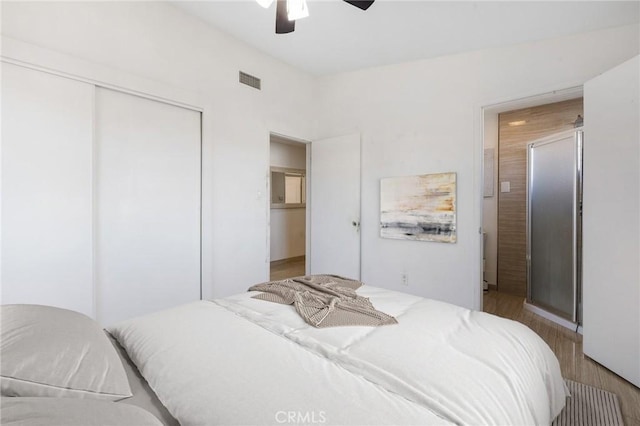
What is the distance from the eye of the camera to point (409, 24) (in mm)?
2729

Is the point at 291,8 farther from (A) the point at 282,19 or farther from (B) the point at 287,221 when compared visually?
(B) the point at 287,221

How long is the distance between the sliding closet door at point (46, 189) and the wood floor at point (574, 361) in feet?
11.1

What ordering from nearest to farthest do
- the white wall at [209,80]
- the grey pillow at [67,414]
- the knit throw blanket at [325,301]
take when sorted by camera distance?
1. the grey pillow at [67,414]
2. the knit throw blanket at [325,301]
3. the white wall at [209,80]

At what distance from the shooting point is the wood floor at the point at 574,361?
1771 mm

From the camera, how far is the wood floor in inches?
69.7

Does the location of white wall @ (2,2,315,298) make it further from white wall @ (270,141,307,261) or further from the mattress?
the mattress

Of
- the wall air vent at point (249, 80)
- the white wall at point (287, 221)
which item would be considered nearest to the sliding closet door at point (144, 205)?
the wall air vent at point (249, 80)

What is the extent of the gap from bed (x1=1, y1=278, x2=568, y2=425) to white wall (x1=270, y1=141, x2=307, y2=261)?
4224 millimetres

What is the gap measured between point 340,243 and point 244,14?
2593mm

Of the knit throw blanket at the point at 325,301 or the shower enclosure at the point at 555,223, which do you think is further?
the shower enclosure at the point at 555,223

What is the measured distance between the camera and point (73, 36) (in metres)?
2.14
